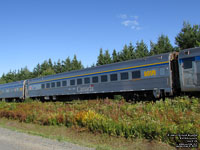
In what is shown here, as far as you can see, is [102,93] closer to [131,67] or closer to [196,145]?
[131,67]

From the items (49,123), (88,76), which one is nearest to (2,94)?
(88,76)

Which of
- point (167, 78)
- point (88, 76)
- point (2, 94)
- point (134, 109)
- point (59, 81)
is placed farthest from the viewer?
point (2, 94)

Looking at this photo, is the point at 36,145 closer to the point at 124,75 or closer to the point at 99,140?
the point at 99,140

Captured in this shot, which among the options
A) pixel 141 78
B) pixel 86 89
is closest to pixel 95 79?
pixel 86 89

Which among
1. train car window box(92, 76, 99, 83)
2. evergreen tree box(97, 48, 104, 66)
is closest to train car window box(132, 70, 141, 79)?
train car window box(92, 76, 99, 83)

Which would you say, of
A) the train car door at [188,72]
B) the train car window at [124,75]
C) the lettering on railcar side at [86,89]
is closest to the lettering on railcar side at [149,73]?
the train car window at [124,75]

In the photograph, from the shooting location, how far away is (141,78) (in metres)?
15.2

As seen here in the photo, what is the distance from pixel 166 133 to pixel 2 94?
37.1m

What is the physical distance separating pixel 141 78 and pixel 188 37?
23983 mm

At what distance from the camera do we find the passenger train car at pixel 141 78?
12898mm

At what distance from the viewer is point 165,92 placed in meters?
14.0

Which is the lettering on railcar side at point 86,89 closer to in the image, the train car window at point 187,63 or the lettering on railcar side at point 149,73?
the lettering on railcar side at point 149,73

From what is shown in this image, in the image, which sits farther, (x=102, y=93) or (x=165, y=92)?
(x=102, y=93)

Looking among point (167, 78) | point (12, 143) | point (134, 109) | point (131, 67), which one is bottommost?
point (12, 143)
